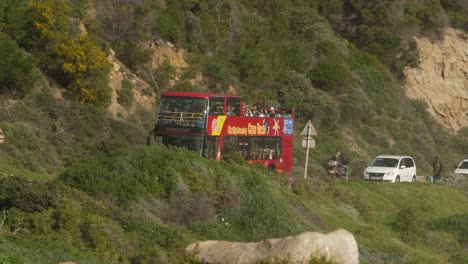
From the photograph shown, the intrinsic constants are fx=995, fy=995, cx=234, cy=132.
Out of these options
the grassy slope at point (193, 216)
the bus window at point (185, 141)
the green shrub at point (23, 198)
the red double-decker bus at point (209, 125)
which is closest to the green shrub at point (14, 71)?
the red double-decker bus at point (209, 125)

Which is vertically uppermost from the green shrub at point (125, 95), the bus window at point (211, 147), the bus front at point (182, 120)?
the green shrub at point (125, 95)

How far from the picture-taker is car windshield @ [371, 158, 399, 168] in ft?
145

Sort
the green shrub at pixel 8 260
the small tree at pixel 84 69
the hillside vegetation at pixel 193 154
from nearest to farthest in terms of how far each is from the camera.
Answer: the green shrub at pixel 8 260, the hillside vegetation at pixel 193 154, the small tree at pixel 84 69

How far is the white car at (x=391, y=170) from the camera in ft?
141

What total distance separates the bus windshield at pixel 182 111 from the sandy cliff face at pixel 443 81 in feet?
110

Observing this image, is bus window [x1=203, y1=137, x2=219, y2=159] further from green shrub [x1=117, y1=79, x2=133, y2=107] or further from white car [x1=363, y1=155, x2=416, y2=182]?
white car [x1=363, y1=155, x2=416, y2=182]

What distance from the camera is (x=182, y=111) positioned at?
33000mm

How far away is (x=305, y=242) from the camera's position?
36.3 ft

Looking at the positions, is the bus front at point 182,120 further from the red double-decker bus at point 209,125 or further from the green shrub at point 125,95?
the green shrub at point 125,95

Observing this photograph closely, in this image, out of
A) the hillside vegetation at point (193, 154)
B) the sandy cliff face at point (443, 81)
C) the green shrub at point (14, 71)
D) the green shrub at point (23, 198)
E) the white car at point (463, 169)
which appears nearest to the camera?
Result: the green shrub at point (23, 198)

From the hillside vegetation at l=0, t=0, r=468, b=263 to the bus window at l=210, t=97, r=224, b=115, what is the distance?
3.15m

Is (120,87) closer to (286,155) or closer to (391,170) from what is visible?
(286,155)

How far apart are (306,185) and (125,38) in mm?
13884

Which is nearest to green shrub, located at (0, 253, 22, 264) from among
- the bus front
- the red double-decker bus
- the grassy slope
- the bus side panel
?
the grassy slope
